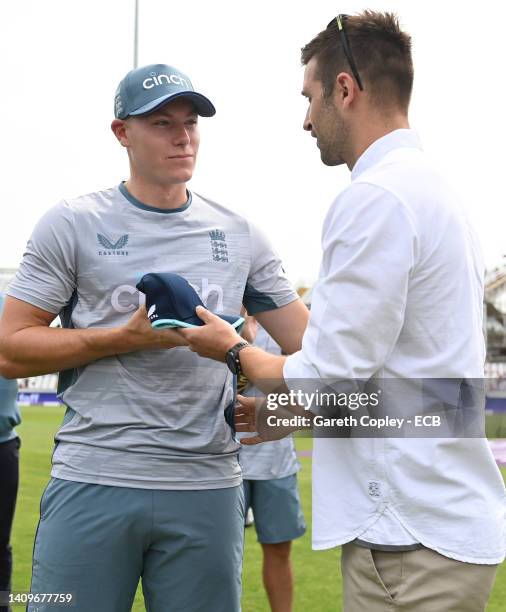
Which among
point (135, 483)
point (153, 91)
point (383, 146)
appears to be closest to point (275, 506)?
point (135, 483)

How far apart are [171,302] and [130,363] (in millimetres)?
365

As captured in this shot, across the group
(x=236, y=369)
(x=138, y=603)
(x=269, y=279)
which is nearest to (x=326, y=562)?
(x=138, y=603)

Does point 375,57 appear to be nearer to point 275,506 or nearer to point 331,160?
point 331,160

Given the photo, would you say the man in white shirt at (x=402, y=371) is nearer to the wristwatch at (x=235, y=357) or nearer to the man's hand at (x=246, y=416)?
the wristwatch at (x=235, y=357)

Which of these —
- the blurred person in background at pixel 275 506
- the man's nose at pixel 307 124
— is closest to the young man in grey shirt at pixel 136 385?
the man's nose at pixel 307 124

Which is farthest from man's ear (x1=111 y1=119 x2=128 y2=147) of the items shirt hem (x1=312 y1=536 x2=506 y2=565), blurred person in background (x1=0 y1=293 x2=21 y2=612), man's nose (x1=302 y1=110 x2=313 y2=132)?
blurred person in background (x1=0 y1=293 x2=21 y2=612)

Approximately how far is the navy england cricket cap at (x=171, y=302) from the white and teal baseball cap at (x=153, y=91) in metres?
0.64

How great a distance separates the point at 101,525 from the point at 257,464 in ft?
9.51

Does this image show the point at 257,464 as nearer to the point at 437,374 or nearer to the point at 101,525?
the point at 101,525

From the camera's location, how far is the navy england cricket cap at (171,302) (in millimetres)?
2264

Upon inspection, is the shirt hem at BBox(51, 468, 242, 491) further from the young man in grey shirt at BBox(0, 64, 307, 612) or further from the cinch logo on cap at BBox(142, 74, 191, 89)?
the cinch logo on cap at BBox(142, 74, 191, 89)

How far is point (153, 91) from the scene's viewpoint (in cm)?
268

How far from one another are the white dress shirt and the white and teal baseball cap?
36.7 inches

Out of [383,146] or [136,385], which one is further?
[136,385]
